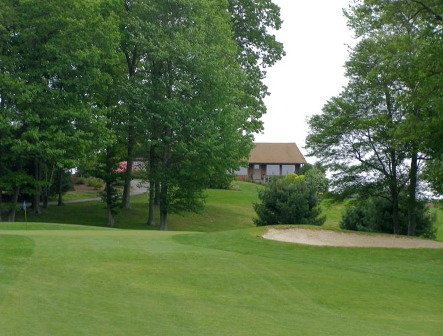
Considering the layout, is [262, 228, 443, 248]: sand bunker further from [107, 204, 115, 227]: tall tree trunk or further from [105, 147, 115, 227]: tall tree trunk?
[107, 204, 115, 227]: tall tree trunk

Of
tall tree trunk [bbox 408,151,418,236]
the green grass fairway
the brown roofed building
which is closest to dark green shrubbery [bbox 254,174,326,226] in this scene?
tall tree trunk [bbox 408,151,418,236]

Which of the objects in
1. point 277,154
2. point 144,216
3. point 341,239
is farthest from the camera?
point 277,154

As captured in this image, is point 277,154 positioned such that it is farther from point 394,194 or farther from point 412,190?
point 412,190

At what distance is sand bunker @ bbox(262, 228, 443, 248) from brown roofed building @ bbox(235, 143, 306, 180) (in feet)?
219

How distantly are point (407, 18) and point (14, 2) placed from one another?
23.0 m

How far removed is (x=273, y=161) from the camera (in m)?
92.9

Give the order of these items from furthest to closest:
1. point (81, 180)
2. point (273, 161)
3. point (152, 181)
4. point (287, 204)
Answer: point (273, 161)
point (81, 180)
point (152, 181)
point (287, 204)

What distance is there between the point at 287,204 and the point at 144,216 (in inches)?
547

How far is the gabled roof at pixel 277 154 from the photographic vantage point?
92.8 m

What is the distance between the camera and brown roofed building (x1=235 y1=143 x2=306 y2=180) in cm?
9262

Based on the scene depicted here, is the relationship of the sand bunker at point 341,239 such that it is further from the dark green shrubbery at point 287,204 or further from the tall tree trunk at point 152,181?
the tall tree trunk at point 152,181

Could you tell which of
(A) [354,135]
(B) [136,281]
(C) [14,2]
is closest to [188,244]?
(B) [136,281]

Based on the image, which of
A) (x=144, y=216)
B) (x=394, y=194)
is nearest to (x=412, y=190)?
(x=394, y=194)

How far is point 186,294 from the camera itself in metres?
12.4
